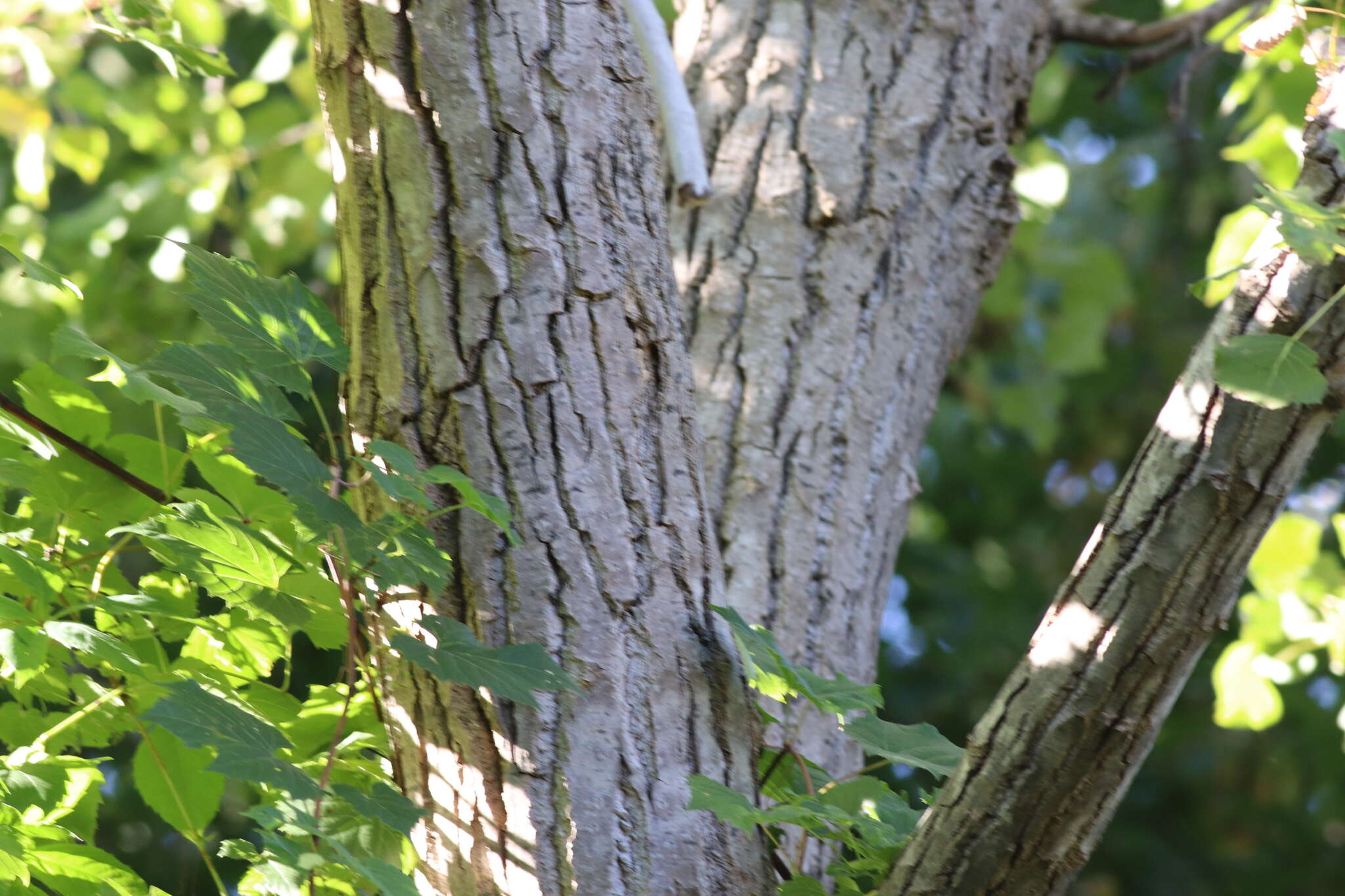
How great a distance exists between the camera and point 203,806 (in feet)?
3.11

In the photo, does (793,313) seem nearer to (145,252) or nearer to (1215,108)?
(145,252)

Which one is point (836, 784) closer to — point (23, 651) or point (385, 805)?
point (385, 805)

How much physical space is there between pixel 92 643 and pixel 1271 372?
2.79 feet

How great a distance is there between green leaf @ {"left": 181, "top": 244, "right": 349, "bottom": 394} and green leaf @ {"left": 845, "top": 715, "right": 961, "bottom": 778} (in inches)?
21.3

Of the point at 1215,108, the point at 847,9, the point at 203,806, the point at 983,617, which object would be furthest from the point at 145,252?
the point at 1215,108

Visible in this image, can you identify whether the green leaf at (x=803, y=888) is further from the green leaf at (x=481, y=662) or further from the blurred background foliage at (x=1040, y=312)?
the blurred background foliage at (x=1040, y=312)

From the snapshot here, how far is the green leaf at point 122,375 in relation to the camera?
0.85 meters

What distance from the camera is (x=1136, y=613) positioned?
81 cm

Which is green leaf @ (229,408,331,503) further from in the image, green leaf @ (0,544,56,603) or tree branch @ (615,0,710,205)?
tree branch @ (615,0,710,205)

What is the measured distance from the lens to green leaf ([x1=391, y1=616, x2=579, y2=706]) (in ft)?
2.60

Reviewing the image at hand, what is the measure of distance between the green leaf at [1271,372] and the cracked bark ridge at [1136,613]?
0.11 feet

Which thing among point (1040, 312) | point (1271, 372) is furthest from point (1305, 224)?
point (1040, 312)

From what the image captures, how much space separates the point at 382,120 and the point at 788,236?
2.29 ft

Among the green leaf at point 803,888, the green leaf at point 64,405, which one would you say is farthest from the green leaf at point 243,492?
the green leaf at point 803,888
